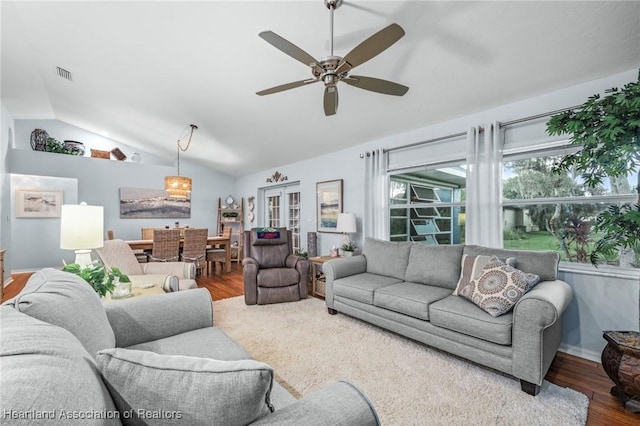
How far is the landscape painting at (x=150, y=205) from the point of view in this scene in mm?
6691

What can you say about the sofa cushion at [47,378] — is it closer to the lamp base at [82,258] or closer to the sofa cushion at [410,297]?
the lamp base at [82,258]

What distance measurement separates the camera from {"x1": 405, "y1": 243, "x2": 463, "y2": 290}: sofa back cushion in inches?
112

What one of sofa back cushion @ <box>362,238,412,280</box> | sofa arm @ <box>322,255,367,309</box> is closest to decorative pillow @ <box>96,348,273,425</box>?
sofa arm @ <box>322,255,367,309</box>

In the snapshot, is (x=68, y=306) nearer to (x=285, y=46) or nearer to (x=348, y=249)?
(x=285, y=46)

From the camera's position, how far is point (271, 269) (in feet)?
13.2

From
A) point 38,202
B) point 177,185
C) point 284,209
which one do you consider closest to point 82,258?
point 177,185

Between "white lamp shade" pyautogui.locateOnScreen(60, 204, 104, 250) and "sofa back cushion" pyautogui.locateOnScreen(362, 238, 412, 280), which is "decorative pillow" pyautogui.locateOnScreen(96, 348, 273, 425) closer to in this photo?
"white lamp shade" pyautogui.locateOnScreen(60, 204, 104, 250)

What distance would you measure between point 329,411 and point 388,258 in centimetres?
277

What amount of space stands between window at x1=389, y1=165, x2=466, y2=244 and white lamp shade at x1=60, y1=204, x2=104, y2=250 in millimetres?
3401

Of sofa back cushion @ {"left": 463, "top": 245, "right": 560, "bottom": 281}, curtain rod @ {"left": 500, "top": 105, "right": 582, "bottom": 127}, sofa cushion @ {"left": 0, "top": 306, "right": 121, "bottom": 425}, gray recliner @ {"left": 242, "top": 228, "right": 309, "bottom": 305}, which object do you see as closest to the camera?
sofa cushion @ {"left": 0, "top": 306, "right": 121, "bottom": 425}

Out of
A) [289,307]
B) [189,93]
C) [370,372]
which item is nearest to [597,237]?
[370,372]

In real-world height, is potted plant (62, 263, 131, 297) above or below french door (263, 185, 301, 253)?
below

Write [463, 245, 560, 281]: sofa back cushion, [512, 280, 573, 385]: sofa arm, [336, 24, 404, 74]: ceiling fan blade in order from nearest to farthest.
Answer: [336, 24, 404, 74]: ceiling fan blade → [512, 280, 573, 385]: sofa arm → [463, 245, 560, 281]: sofa back cushion

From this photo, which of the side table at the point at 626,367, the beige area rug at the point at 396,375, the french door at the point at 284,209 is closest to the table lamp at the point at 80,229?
the beige area rug at the point at 396,375
